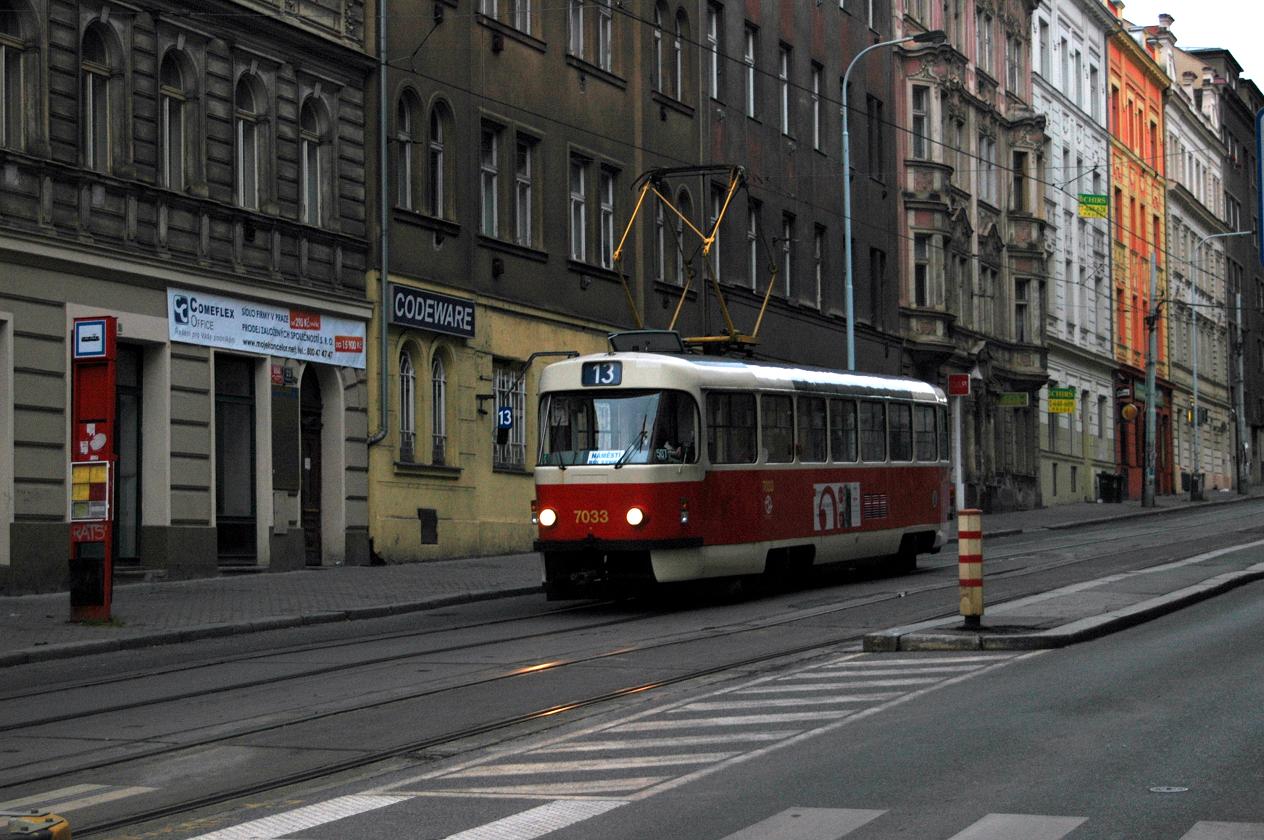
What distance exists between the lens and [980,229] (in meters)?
58.5

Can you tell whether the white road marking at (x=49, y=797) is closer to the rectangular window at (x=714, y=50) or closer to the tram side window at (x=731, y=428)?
the tram side window at (x=731, y=428)

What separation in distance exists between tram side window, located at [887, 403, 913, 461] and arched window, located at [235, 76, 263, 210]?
9294 mm

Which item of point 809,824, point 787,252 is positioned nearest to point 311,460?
point 787,252

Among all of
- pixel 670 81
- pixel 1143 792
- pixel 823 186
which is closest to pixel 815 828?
pixel 1143 792

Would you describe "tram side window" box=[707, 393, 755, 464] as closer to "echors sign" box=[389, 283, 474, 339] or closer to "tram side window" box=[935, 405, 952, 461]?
"tram side window" box=[935, 405, 952, 461]

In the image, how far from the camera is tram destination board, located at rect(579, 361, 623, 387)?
21.6m

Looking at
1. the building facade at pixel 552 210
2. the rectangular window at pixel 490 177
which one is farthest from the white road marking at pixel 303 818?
the rectangular window at pixel 490 177

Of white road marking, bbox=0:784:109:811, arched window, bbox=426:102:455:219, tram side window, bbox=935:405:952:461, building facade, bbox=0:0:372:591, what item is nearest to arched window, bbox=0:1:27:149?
building facade, bbox=0:0:372:591

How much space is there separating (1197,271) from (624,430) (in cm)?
7352

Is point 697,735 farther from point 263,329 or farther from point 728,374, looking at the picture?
point 263,329

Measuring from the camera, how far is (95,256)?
23.4 m

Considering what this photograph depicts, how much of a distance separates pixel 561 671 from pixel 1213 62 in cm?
8760

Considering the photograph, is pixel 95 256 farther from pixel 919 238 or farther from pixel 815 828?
pixel 919 238

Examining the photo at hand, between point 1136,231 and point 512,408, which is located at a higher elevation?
point 1136,231
